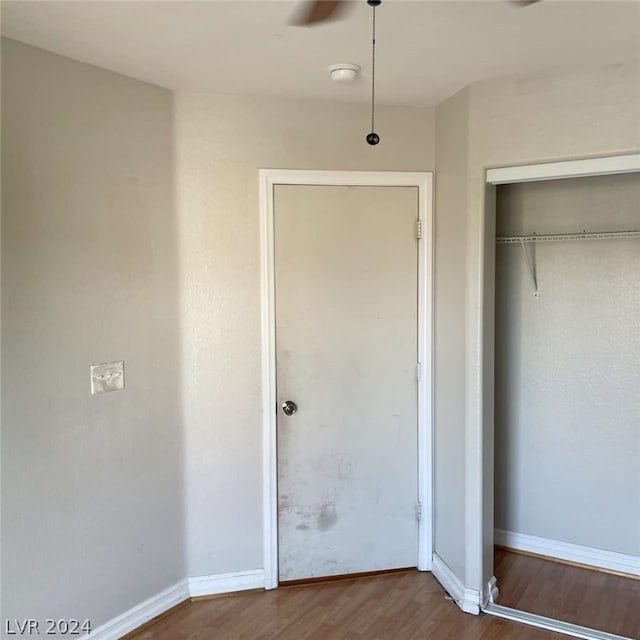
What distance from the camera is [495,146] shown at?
2447mm

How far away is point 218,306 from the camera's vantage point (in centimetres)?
270

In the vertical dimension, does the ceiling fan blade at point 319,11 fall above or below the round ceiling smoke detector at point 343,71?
below

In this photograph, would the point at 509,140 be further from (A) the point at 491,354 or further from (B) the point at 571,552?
(B) the point at 571,552

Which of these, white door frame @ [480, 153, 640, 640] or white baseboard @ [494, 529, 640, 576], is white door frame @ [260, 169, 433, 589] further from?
white baseboard @ [494, 529, 640, 576]

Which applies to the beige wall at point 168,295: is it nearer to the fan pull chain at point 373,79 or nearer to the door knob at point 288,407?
the fan pull chain at point 373,79

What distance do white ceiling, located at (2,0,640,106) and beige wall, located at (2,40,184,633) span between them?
245 mm

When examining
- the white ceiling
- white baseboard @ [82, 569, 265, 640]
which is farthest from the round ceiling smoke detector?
white baseboard @ [82, 569, 265, 640]

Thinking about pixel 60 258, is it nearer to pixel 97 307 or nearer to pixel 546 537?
pixel 97 307

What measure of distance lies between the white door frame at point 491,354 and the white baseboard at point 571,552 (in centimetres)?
57

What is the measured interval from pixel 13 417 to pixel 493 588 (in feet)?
A: 7.56

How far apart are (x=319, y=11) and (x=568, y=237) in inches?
71.2

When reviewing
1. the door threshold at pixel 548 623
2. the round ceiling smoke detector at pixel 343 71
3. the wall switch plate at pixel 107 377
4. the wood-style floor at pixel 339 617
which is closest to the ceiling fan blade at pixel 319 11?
the round ceiling smoke detector at pixel 343 71

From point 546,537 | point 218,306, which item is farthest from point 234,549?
point 546,537

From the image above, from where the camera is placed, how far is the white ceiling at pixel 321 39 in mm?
1750
